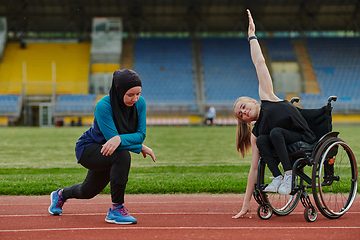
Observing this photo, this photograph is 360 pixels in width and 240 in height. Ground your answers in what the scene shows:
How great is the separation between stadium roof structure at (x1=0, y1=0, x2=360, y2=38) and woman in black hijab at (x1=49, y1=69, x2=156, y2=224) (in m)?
36.1

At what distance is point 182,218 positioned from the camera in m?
4.91

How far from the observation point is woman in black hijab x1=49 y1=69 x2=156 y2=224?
168 inches

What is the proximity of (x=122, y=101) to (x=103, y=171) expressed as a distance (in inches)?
33.4

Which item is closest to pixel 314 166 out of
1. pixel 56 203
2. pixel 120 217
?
pixel 120 217

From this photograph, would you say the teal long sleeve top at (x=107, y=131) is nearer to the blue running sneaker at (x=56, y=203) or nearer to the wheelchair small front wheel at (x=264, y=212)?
the blue running sneaker at (x=56, y=203)

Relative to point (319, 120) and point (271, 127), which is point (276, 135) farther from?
point (319, 120)

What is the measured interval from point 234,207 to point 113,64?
108 ft

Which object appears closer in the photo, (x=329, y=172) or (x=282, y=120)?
(x=282, y=120)

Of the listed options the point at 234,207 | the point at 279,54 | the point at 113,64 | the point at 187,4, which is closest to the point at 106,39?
the point at 113,64

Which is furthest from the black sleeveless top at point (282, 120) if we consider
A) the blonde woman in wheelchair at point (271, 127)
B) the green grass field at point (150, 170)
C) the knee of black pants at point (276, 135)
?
the green grass field at point (150, 170)

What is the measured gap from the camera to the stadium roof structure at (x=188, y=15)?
3991 centimetres

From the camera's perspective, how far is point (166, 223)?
4641 mm

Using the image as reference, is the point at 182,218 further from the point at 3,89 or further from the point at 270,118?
the point at 3,89

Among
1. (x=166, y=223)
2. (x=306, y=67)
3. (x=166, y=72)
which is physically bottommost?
(x=166, y=223)
